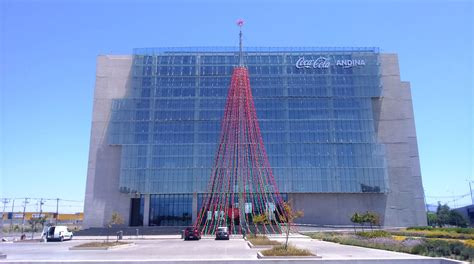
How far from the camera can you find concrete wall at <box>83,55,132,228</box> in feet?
203

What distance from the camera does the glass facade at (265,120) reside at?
6125 centimetres

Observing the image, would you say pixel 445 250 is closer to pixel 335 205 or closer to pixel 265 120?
pixel 335 205

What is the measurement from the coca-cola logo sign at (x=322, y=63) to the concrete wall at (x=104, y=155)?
104 feet

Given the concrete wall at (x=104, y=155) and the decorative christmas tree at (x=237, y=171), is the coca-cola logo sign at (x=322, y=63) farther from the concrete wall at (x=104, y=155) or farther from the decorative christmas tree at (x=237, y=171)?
the concrete wall at (x=104, y=155)

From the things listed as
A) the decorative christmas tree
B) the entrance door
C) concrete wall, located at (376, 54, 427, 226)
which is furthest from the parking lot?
concrete wall, located at (376, 54, 427, 226)

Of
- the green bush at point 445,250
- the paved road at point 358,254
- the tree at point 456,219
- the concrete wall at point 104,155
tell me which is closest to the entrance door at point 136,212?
the concrete wall at point 104,155

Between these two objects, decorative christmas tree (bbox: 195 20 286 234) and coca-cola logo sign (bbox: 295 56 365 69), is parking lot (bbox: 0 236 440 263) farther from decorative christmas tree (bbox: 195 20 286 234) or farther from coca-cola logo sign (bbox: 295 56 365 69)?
coca-cola logo sign (bbox: 295 56 365 69)

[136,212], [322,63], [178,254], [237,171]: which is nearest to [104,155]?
[136,212]

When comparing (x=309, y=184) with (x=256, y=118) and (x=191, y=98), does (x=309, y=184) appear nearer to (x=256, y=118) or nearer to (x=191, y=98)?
(x=256, y=118)

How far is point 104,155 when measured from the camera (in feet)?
211

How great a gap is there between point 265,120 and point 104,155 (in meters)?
28.7

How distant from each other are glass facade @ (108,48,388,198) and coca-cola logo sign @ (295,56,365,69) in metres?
0.18

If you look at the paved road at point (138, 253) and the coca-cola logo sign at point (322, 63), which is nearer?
the paved road at point (138, 253)

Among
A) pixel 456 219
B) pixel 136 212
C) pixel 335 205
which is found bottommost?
pixel 456 219
